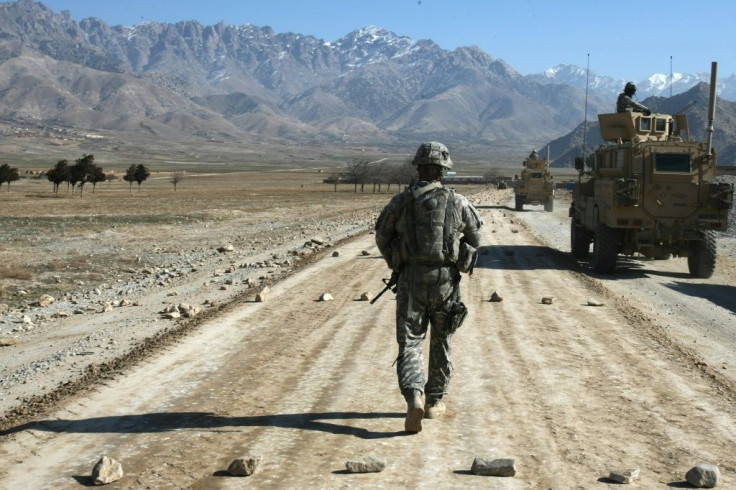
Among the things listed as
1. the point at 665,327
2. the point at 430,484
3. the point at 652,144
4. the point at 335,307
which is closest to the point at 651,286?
the point at 652,144

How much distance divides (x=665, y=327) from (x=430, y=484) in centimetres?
779

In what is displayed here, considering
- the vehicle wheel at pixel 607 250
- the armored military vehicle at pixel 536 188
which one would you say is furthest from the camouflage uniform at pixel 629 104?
the armored military vehicle at pixel 536 188

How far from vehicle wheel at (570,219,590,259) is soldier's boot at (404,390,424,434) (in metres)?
17.0

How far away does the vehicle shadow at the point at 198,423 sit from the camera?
7.41 m

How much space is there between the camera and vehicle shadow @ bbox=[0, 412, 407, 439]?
7406 mm

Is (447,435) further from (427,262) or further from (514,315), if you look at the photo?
(514,315)

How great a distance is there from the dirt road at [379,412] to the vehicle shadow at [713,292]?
4167 millimetres

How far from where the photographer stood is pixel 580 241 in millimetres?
23484


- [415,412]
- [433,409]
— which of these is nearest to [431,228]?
[415,412]

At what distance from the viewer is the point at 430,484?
6180 mm

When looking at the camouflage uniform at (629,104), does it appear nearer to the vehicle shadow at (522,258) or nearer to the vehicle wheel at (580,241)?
the vehicle wheel at (580,241)

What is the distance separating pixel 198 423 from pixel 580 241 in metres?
17.5

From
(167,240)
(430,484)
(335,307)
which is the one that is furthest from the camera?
(167,240)

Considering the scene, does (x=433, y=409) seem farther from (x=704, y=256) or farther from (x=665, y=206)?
(x=704, y=256)
